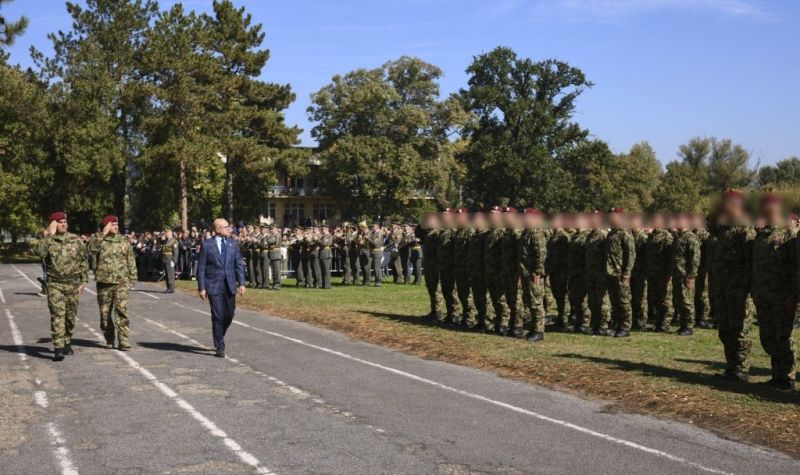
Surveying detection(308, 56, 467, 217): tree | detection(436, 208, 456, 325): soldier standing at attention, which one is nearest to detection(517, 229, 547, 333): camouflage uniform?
detection(436, 208, 456, 325): soldier standing at attention

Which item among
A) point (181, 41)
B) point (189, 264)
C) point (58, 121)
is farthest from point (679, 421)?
point (58, 121)

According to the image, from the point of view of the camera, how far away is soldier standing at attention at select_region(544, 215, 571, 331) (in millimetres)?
15883

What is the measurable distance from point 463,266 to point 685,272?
3985 mm

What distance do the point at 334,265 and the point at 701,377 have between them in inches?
903

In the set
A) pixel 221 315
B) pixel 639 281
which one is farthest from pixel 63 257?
pixel 639 281

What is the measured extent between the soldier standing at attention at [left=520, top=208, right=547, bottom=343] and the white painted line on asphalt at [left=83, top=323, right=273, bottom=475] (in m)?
6.02

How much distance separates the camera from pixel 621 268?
14547 millimetres

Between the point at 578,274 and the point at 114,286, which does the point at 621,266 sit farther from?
the point at 114,286

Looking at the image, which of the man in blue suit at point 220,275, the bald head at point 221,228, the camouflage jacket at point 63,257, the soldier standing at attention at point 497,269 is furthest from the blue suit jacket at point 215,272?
the soldier standing at attention at point 497,269

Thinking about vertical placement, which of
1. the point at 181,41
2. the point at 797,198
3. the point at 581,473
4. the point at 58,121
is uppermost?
the point at 181,41

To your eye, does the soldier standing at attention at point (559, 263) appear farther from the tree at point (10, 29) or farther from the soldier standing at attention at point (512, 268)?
the tree at point (10, 29)

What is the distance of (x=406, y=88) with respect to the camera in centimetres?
8106

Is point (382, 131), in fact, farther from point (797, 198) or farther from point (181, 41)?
point (797, 198)

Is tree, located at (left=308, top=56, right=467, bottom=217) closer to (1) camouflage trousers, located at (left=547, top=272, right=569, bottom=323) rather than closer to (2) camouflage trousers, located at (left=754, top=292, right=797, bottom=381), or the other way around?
(1) camouflage trousers, located at (left=547, top=272, right=569, bottom=323)
